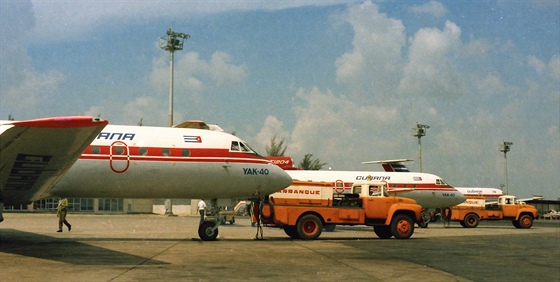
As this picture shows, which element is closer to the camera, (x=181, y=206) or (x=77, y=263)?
(x=77, y=263)

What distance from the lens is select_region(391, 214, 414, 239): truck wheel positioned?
2464 cm

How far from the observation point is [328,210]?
24.2 meters

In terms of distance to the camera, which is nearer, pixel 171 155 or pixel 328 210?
pixel 171 155

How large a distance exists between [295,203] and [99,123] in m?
13.6

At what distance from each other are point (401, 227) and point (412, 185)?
14.4 m

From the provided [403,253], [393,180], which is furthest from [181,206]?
[403,253]

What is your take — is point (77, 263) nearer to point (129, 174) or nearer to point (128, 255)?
point (128, 255)

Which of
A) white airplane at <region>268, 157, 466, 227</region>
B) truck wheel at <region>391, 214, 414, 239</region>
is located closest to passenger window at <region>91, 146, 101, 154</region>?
truck wheel at <region>391, 214, 414, 239</region>

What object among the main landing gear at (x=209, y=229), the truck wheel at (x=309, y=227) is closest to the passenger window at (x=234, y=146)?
the main landing gear at (x=209, y=229)

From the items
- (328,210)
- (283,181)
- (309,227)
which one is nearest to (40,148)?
(283,181)

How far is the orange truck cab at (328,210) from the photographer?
77.5 feet

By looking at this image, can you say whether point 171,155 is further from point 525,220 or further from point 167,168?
point 525,220

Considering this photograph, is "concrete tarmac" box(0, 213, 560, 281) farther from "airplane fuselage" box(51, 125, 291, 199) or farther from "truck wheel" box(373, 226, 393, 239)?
"truck wheel" box(373, 226, 393, 239)

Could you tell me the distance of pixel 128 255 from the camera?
15.2m
